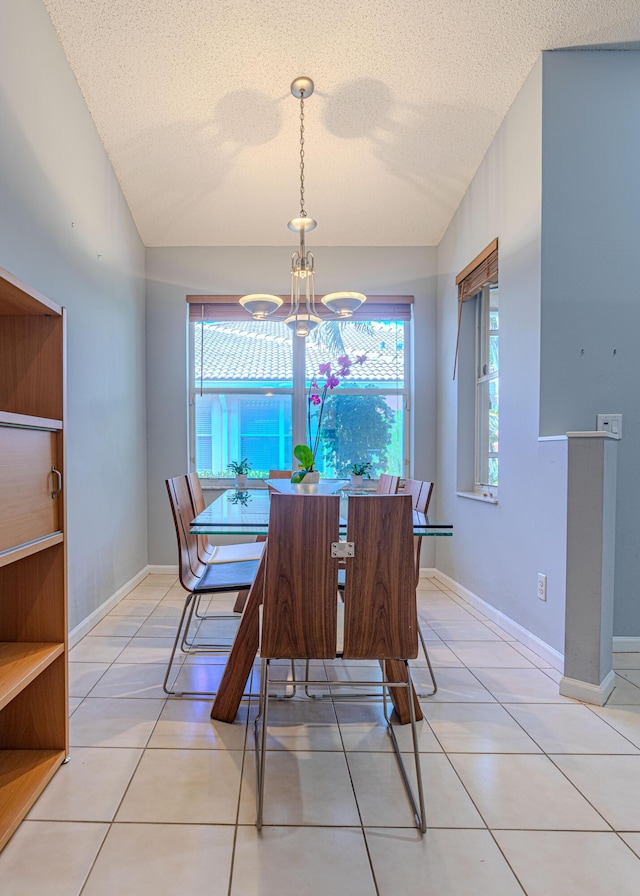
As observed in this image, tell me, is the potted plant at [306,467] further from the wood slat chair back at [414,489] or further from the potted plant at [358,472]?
the potted plant at [358,472]

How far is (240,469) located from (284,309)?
135 centimetres

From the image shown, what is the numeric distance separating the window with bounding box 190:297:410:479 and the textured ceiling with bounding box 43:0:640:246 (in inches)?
32.9

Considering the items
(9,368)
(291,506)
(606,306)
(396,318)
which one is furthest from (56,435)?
(396,318)

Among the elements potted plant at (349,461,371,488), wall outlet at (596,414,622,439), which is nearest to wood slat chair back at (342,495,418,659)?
wall outlet at (596,414,622,439)

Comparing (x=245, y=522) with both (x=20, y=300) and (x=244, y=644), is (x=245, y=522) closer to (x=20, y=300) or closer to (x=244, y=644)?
(x=244, y=644)

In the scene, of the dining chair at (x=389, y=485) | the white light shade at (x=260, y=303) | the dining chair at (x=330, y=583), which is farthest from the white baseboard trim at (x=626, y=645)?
the white light shade at (x=260, y=303)

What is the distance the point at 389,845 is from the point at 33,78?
125 inches

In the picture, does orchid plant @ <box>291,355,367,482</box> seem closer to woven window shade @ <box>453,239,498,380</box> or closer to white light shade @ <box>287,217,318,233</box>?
woven window shade @ <box>453,239,498,380</box>

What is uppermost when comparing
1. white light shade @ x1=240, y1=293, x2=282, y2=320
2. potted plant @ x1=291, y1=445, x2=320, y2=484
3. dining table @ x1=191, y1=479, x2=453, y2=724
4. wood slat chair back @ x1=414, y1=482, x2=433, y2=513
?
white light shade @ x1=240, y1=293, x2=282, y2=320

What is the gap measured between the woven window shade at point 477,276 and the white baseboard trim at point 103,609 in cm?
277

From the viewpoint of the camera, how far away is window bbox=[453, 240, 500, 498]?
3.31 m

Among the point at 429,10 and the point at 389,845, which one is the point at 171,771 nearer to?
the point at 389,845

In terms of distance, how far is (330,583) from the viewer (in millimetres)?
1488

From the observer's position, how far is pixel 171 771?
1.56m
